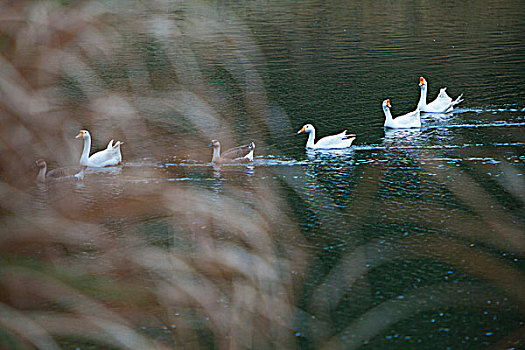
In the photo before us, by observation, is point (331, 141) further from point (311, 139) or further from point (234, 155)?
point (234, 155)

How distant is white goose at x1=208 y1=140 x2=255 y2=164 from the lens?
10992 mm

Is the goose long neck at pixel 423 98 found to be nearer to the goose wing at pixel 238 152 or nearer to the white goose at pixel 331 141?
the white goose at pixel 331 141

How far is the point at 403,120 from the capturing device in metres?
13.0

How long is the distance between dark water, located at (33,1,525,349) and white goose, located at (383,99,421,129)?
0.50 feet

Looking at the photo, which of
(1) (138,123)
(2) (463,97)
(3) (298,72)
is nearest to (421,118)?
(2) (463,97)

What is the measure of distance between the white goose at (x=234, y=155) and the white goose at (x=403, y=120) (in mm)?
3393

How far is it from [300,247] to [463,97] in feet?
28.5

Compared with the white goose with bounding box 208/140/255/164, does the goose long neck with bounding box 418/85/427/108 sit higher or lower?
higher

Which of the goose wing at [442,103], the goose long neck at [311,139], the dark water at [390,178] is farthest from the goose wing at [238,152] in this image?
the goose wing at [442,103]

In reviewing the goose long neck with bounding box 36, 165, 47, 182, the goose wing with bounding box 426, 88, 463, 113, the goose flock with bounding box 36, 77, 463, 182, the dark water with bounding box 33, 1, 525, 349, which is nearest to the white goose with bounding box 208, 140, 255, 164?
the goose flock with bounding box 36, 77, 463, 182

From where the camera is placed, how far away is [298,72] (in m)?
18.1

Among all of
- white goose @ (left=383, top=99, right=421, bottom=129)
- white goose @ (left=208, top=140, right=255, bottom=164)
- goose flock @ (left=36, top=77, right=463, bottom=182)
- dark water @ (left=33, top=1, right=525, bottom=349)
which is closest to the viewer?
dark water @ (left=33, top=1, right=525, bottom=349)

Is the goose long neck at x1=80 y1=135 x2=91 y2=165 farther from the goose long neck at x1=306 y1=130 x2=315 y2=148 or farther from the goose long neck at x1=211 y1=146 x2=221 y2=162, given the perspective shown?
the goose long neck at x1=306 y1=130 x2=315 y2=148

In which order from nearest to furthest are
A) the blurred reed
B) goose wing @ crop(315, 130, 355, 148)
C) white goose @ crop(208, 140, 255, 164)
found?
the blurred reed
white goose @ crop(208, 140, 255, 164)
goose wing @ crop(315, 130, 355, 148)
